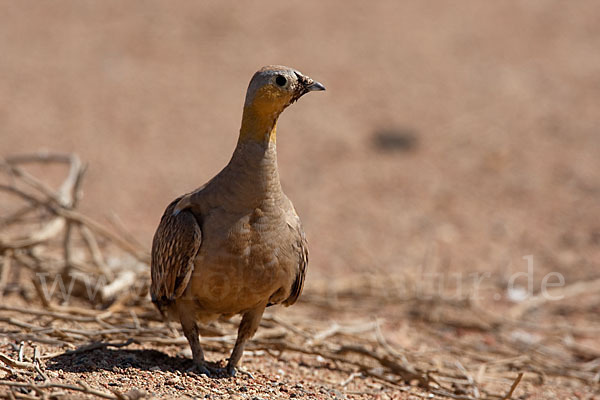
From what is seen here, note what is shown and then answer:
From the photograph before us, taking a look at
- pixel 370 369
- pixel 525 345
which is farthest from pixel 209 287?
pixel 525 345

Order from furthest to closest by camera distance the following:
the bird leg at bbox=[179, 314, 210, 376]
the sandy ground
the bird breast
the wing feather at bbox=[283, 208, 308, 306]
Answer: the sandy ground < the bird leg at bbox=[179, 314, 210, 376] < the wing feather at bbox=[283, 208, 308, 306] < the bird breast

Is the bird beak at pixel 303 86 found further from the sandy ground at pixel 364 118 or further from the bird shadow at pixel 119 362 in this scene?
the sandy ground at pixel 364 118

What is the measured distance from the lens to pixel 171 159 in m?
11.2

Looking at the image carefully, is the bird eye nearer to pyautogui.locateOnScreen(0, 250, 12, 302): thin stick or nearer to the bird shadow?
the bird shadow

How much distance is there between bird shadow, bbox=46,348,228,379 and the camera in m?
4.43

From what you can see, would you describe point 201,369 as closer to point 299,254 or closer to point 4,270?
point 299,254

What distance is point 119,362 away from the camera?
15.1 feet

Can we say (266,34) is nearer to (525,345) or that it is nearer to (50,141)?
(50,141)

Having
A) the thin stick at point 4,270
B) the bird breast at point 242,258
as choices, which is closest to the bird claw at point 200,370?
the bird breast at point 242,258

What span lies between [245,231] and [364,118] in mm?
8068

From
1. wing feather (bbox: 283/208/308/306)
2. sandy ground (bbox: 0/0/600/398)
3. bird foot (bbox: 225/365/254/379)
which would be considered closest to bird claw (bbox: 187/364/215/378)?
bird foot (bbox: 225/365/254/379)

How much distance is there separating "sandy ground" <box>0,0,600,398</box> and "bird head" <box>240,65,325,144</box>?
119 inches

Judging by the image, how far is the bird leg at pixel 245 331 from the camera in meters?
4.73

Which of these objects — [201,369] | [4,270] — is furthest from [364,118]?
[201,369]
